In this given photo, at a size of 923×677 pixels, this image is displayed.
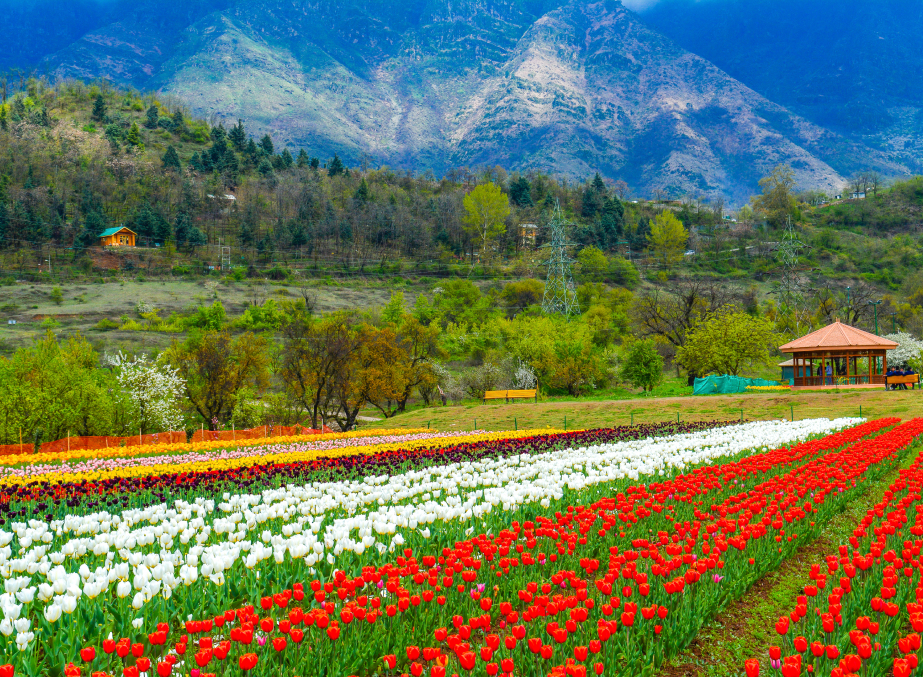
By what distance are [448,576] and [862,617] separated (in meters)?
2.82

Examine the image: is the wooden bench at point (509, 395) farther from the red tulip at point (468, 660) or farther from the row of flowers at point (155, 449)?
the red tulip at point (468, 660)

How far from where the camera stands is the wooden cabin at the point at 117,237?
94.9 metres

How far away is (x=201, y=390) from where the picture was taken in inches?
1516

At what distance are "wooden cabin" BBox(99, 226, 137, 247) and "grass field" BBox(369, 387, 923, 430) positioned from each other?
76.2 m

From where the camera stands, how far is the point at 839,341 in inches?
1539

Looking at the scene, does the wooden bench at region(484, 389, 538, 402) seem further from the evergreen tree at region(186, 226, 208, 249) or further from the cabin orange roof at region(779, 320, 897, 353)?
the evergreen tree at region(186, 226, 208, 249)

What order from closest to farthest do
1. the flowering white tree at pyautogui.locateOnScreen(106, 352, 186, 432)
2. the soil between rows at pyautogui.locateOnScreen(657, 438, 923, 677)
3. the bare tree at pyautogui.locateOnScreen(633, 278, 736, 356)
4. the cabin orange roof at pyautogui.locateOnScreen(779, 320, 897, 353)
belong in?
the soil between rows at pyautogui.locateOnScreen(657, 438, 923, 677), the flowering white tree at pyautogui.locateOnScreen(106, 352, 186, 432), the cabin orange roof at pyautogui.locateOnScreen(779, 320, 897, 353), the bare tree at pyautogui.locateOnScreen(633, 278, 736, 356)

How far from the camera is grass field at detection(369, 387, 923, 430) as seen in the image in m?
28.9

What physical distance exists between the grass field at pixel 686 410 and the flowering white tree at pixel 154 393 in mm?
12161

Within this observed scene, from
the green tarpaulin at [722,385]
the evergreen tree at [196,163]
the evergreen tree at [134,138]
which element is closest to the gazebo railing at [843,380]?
the green tarpaulin at [722,385]

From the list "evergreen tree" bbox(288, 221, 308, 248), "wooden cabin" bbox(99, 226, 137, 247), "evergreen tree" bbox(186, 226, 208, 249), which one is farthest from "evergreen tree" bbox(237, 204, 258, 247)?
"wooden cabin" bbox(99, 226, 137, 247)

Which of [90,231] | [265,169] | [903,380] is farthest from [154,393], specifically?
[265,169]

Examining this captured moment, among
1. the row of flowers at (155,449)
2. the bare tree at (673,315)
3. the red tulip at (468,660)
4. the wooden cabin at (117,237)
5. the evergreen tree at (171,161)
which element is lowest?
the row of flowers at (155,449)

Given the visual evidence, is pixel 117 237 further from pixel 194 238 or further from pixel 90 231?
pixel 194 238
